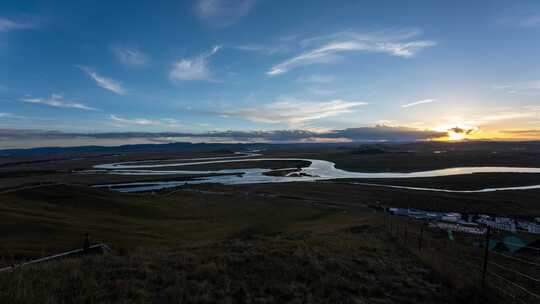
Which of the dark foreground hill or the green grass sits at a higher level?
the dark foreground hill

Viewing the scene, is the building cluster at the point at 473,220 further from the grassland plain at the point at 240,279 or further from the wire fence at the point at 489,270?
the grassland plain at the point at 240,279

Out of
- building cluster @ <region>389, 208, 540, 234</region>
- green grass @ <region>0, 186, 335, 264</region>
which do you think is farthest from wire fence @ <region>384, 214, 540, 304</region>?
green grass @ <region>0, 186, 335, 264</region>

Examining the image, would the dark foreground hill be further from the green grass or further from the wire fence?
the green grass

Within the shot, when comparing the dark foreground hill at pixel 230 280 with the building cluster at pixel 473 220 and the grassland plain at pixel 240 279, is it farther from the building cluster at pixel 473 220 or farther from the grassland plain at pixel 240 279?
the building cluster at pixel 473 220

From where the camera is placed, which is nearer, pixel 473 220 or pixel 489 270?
pixel 489 270

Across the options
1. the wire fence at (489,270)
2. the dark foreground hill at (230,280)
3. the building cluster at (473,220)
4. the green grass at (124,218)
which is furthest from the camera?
the building cluster at (473,220)

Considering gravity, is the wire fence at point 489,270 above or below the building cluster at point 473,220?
above

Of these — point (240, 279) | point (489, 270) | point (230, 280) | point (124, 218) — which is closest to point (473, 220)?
point (489, 270)

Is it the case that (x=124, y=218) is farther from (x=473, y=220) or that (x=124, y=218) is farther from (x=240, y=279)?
(x=473, y=220)

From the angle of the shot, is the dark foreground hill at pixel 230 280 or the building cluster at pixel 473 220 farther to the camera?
the building cluster at pixel 473 220

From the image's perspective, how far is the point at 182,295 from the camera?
6.33 metres

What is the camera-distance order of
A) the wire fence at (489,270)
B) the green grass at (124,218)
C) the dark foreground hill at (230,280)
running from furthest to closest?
the green grass at (124,218), the wire fence at (489,270), the dark foreground hill at (230,280)

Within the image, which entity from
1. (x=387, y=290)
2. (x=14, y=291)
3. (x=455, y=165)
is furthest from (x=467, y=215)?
(x=455, y=165)

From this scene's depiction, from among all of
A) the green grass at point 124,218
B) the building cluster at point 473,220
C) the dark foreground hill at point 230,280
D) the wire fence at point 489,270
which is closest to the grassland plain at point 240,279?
the dark foreground hill at point 230,280
